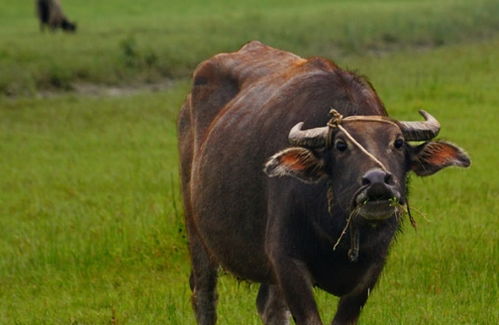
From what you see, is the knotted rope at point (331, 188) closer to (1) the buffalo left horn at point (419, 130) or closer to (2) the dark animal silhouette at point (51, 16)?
(1) the buffalo left horn at point (419, 130)

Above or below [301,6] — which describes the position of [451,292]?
above

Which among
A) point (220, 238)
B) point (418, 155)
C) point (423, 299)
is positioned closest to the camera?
point (418, 155)

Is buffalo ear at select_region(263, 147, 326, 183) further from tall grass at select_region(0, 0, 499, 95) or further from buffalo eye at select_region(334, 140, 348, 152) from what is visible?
tall grass at select_region(0, 0, 499, 95)

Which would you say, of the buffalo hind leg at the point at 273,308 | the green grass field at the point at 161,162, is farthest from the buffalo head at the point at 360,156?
the buffalo hind leg at the point at 273,308

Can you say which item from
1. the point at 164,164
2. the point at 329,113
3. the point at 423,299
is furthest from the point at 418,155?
the point at 164,164

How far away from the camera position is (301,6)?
132 ft

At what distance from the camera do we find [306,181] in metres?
6.01

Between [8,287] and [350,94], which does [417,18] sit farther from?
[350,94]

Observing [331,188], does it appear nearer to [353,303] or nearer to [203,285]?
[353,303]

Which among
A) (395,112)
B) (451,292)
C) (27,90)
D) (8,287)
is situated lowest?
(27,90)

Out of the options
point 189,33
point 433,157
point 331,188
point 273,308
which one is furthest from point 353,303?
point 189,33

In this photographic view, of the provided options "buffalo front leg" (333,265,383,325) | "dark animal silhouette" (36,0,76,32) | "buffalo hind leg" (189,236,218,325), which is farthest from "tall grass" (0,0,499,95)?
"buffalo front leg" (333,265,383,325)

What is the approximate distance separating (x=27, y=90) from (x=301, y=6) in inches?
757

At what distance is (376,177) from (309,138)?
498mm
